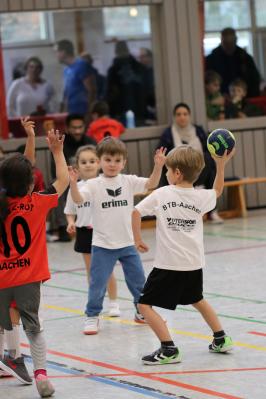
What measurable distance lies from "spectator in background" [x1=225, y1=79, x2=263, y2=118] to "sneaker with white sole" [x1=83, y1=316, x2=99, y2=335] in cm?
826

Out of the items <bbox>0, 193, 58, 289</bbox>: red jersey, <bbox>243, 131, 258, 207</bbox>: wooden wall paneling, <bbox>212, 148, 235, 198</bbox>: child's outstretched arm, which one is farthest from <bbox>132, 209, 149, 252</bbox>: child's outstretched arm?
<bbox>243, 131, 258, 207</bbox>: wooden wall paneling

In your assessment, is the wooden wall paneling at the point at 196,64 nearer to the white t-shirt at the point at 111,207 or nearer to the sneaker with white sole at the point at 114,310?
the sneaker with white sole at the point at 114,310

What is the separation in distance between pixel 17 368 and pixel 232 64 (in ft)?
33.9

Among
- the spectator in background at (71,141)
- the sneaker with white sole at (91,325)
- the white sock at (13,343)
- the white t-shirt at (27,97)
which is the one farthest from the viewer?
the white t-shirt at (27,97)

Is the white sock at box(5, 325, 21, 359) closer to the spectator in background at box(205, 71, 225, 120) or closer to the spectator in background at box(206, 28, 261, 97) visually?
the spectator in background at box(205, 71, 225, 120)

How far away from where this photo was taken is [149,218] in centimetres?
1460

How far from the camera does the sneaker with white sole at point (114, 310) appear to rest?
8.20 meters

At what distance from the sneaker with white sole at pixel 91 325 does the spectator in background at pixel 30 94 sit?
735 cm

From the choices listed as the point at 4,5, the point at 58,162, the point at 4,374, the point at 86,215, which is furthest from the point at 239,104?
the point at 4,374

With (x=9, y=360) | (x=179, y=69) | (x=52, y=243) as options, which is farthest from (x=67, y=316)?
(x=179, y=69)

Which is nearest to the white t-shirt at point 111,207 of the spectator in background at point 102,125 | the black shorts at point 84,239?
the black shorts at point 84,239

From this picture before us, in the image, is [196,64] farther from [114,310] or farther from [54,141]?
[54,141]

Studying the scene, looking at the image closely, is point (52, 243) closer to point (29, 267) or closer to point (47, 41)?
point (47, 41)

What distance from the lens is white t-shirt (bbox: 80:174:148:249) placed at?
765 cm
